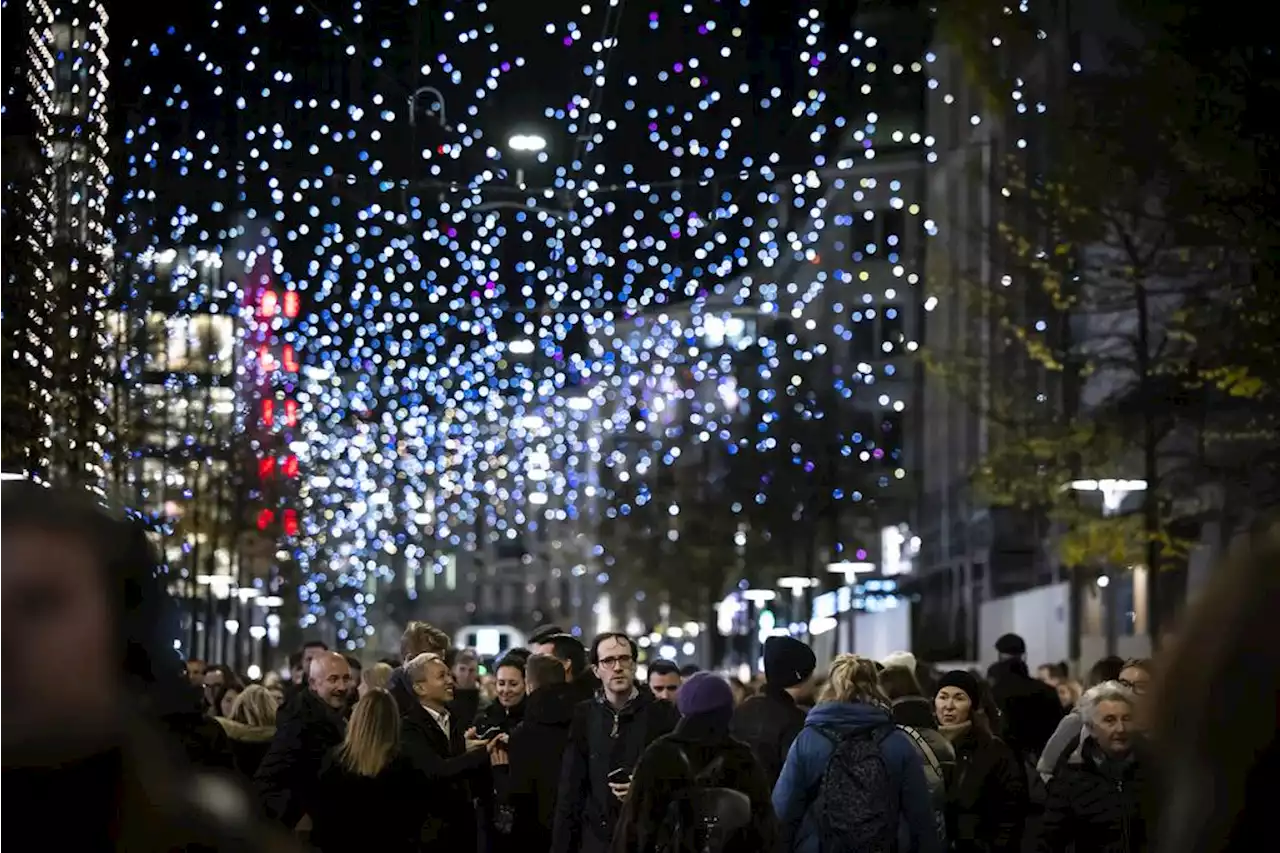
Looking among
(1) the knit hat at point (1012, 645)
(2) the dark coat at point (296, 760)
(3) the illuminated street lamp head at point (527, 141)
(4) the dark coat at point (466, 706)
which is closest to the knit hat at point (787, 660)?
(2) the dark coat at point (296, 760)

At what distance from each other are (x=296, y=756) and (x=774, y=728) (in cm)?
306

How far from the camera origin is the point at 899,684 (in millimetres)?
14680

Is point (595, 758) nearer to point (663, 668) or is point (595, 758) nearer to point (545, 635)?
point (663, 668)

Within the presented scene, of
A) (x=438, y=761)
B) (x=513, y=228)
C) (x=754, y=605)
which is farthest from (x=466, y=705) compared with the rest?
(x=754, y=605)

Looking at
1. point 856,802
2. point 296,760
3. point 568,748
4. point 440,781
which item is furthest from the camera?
point 568,748

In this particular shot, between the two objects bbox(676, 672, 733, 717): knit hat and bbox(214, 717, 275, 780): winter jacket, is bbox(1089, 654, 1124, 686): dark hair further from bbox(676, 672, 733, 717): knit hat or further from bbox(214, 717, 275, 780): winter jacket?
bbox(676, 672, 733, 717): knit hat

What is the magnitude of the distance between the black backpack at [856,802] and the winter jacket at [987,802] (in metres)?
2.51

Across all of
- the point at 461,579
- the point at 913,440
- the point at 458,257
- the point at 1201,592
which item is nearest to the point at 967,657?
the point at 913,440

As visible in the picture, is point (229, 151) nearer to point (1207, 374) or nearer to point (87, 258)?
point (87, 258)

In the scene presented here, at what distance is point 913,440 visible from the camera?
82.6 metres

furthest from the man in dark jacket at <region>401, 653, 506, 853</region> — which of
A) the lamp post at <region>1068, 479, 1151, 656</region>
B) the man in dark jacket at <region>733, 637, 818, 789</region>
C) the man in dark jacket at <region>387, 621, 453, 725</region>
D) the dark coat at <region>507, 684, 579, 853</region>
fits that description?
the lamp post at <region>1068, 479, 1151, 656</region>

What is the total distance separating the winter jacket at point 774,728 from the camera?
14.8 meters

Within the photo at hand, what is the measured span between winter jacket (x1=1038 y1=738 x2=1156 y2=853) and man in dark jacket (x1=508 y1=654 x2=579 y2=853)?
409 centimetres

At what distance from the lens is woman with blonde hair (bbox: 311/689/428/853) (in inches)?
459
